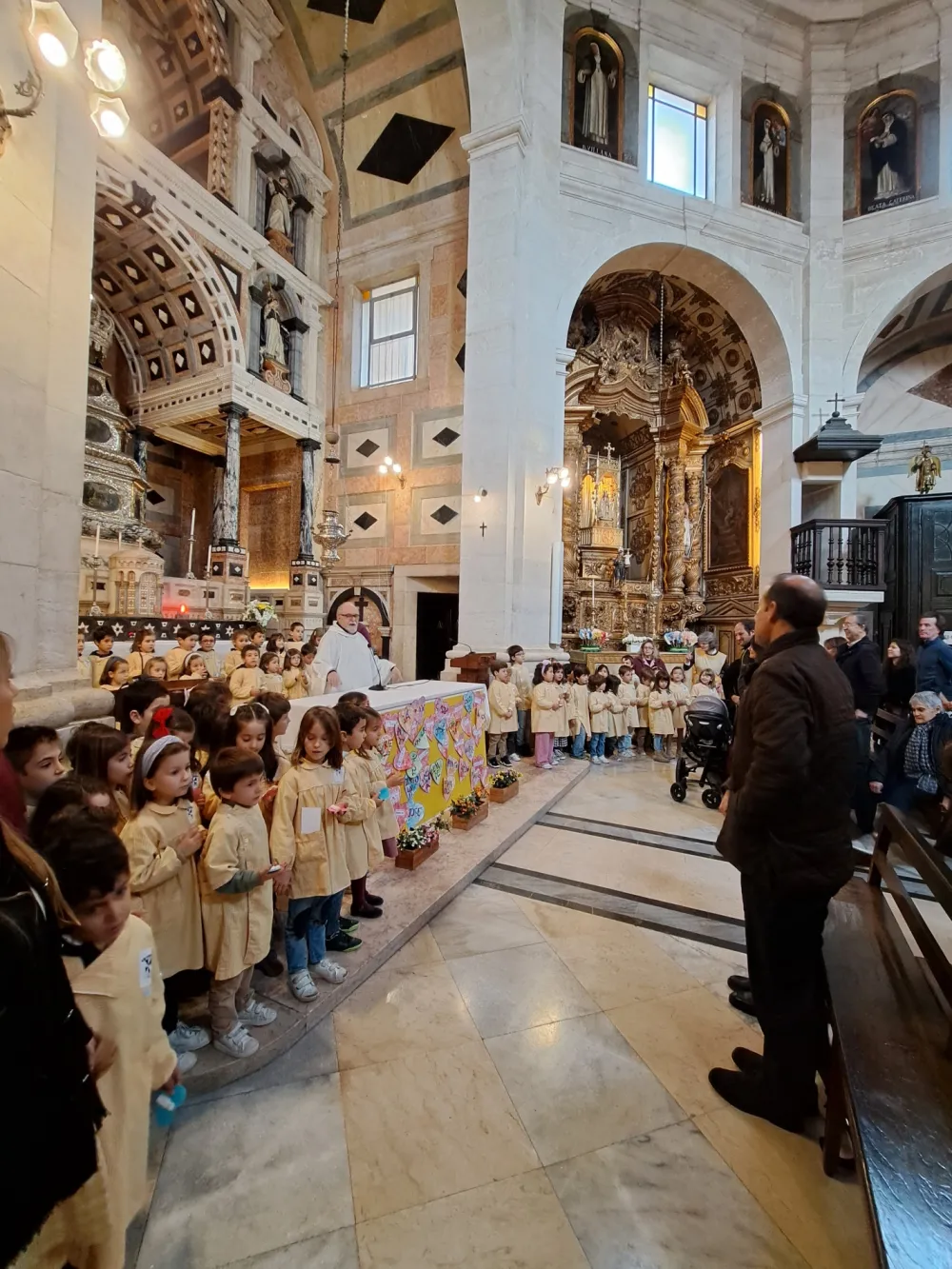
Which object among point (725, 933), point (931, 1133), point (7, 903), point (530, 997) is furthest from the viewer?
point (725, 933)

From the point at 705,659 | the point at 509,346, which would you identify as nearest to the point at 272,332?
the point at 509,346

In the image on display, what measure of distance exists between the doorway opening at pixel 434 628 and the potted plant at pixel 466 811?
7333 millimetres

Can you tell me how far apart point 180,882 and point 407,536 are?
9970 mm

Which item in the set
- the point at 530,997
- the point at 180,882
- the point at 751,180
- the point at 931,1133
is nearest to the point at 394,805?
the point at 530,997

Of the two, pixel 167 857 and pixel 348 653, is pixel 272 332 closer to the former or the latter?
pixel 348 653

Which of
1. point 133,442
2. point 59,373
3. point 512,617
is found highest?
point 133,442

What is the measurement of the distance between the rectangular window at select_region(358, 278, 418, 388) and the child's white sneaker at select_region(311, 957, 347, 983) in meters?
11.6

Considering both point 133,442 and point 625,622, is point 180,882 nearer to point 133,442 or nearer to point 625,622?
point 625,622

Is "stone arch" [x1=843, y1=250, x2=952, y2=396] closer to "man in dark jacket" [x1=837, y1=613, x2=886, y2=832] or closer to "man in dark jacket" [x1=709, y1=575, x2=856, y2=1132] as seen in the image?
"man in dark jacket" [x1=837, y1=613, x2=886, y2=832]

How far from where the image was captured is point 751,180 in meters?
10.3

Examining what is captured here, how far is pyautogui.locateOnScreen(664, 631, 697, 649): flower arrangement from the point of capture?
10.6 m

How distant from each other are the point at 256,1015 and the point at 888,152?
1557 cm

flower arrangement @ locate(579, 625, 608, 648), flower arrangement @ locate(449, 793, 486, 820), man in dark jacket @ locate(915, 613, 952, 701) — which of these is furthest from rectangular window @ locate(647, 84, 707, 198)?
flower arrangement @ locate(449, 793, 486, 820)

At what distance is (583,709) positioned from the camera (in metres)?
7.00
